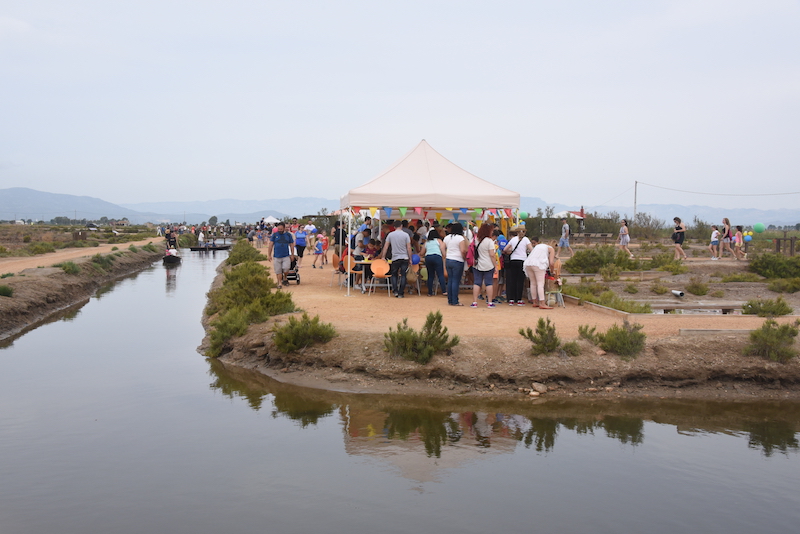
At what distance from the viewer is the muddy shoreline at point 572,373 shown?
9039 mm

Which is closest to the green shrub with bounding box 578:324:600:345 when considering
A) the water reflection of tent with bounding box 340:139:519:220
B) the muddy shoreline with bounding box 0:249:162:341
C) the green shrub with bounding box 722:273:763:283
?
the water reflection of tent with bounding box 340:139:519:220

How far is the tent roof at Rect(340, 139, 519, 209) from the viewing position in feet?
46.7

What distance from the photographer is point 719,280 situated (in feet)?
61.6

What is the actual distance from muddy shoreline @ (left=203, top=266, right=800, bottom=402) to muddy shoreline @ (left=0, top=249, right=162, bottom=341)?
27.0 ft

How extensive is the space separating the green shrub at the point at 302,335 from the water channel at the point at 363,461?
2.15ft

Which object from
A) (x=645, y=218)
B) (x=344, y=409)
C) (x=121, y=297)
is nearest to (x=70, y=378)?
(x=344, y=409)

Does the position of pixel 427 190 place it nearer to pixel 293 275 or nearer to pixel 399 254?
pixel 399 254

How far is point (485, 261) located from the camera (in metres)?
12.9

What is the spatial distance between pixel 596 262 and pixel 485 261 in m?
8.97

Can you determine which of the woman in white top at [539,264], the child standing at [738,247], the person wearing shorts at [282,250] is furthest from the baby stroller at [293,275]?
the child standing at [738,247]

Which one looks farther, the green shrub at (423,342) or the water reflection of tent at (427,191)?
the water reflection of tent at (427,191)

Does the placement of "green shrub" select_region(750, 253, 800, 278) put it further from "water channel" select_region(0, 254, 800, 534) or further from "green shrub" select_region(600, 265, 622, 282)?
"water channel" select_region(0, 254, 800, 534)

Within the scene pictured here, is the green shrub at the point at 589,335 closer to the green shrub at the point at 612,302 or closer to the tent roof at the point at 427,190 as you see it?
the green shrub at the point at 612,302

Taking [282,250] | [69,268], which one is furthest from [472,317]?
[69,268]
